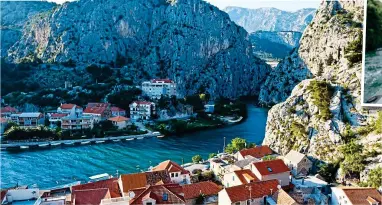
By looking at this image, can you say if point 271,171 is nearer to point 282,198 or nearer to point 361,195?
point 282,198

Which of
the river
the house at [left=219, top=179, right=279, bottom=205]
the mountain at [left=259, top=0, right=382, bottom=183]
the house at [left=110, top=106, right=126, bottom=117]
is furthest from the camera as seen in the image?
the house at [left=110, top=106, right=126, bottom=117]

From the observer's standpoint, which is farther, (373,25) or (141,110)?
(141,110)

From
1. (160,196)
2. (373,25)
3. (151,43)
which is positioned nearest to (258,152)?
(160,196)

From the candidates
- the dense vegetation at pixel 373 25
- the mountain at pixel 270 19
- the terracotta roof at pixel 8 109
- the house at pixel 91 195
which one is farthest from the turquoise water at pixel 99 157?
the mountain at pixel 270 19

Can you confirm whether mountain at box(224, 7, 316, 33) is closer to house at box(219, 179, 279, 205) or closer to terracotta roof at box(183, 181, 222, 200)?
terracotta roof at box(183, 181, 222, 200)

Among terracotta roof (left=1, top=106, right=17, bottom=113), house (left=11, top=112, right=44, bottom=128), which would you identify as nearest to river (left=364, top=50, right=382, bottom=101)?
house (left=11, top=112, right=44, bottom=128)

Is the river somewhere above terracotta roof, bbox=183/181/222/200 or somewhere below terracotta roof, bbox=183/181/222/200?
above

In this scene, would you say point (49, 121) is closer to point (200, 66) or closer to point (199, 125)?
point (199, 125)
